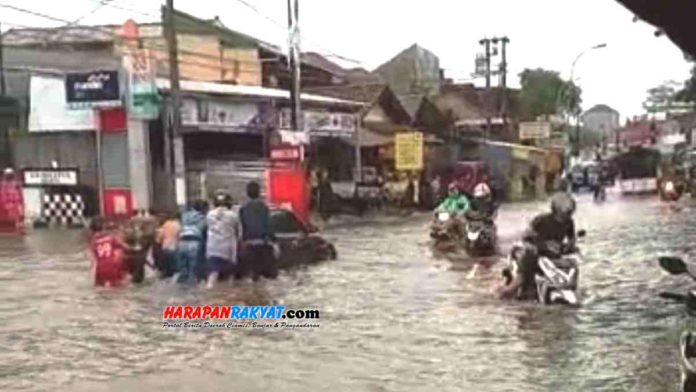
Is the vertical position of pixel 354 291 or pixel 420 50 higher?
pixel 420 50

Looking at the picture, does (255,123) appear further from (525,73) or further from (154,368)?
(525,73)

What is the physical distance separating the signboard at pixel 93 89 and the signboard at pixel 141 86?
14.8 inches

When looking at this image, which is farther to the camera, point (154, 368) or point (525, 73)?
point (525, 73)

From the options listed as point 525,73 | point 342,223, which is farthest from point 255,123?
point 525,73

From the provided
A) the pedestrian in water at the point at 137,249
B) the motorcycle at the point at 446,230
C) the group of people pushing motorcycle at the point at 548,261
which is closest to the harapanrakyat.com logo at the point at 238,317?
the pedestrian in water at the point at 137,249

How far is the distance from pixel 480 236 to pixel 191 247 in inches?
313

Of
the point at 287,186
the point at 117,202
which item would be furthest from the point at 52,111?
the point at 287,186

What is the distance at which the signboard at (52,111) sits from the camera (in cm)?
3331

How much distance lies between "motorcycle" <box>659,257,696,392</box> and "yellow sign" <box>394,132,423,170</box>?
123 ft

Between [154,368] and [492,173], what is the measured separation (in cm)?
4652

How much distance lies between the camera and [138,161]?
3250 cm

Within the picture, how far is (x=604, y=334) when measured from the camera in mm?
12648

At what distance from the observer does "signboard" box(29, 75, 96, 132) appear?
109ft

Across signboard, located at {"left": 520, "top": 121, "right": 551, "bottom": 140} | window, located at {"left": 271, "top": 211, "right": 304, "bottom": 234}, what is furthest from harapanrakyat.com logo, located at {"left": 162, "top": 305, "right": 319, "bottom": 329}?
signboard, located at {"left": 520, "top": 121, "right": 551, "bottom": 140}
